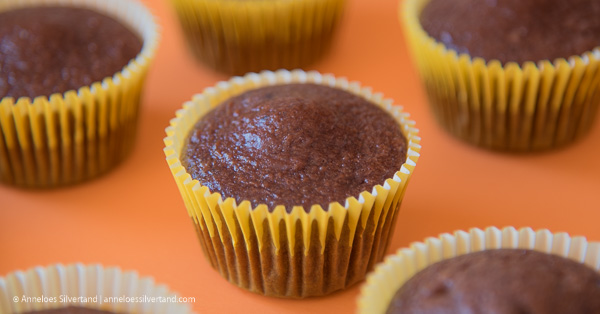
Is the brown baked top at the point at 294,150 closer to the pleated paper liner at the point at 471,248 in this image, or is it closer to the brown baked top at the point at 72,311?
the pleated paper liner at the point at 471,248

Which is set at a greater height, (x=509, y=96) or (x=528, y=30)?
(x=528, y=30)

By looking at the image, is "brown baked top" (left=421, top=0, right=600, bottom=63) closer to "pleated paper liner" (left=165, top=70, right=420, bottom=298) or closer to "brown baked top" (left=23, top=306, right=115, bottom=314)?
"pleated paper liner" (left=165, top=70, right=420, bottom=298)

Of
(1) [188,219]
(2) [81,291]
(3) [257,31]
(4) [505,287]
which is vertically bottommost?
(1) [188,219]

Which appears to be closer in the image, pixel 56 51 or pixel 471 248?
pixel 471 248

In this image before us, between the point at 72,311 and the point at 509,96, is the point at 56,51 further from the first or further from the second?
the point at 509,96

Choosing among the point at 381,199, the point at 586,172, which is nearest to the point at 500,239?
the point at 381,199

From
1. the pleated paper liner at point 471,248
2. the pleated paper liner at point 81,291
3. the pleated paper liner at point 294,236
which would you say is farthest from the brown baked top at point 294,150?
the pleated paper liner at point 81,291

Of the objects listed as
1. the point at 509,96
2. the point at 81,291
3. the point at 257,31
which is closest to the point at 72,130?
the point at 81,291
